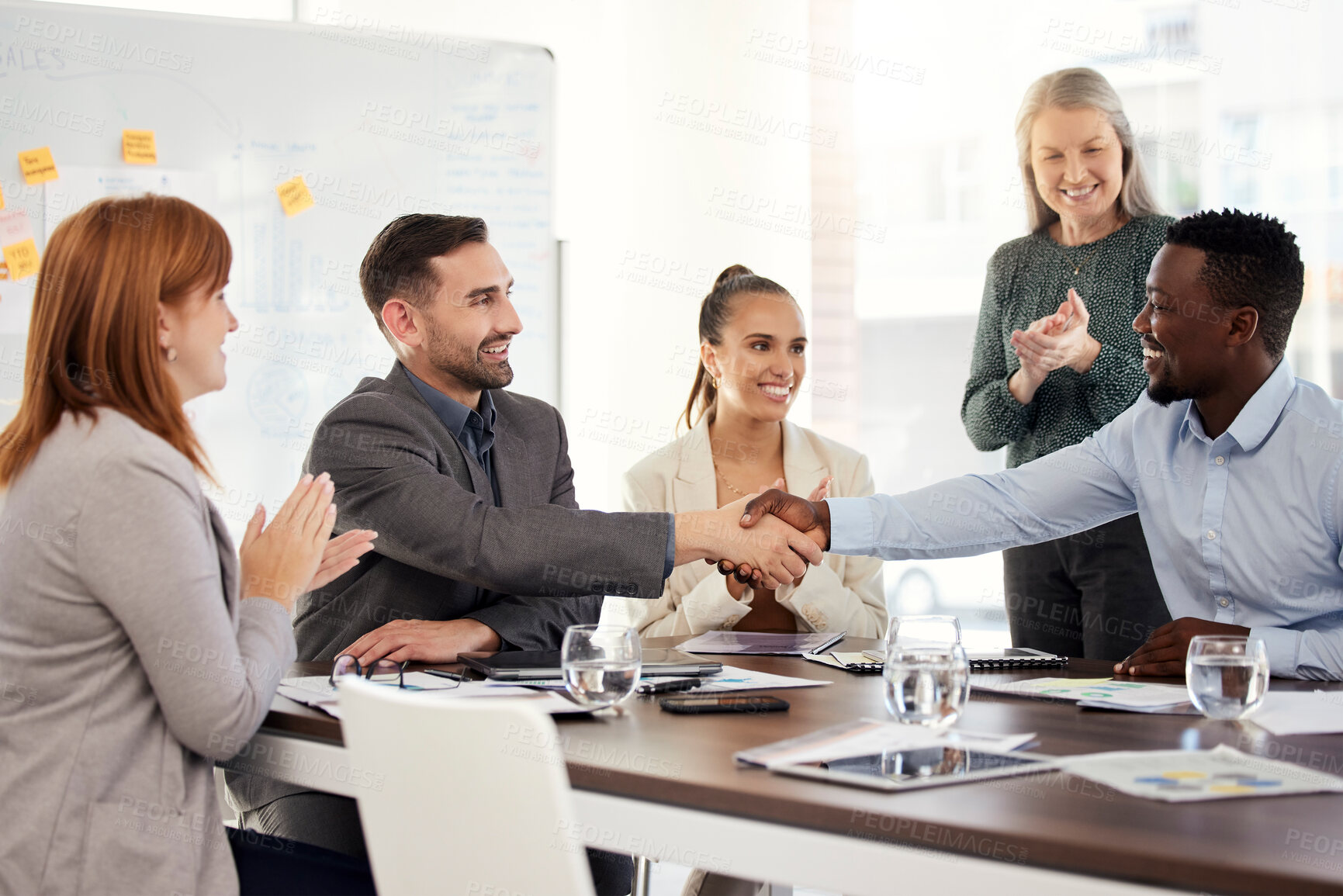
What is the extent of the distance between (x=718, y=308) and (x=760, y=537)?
1.02 meters

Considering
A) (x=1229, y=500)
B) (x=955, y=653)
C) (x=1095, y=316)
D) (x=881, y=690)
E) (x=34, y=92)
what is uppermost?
(x=34, y=92)

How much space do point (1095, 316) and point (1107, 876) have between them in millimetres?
1999

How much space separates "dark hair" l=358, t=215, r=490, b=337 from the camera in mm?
2234

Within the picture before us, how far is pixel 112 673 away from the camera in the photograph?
4.29 ft

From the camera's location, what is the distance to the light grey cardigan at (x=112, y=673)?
1271mm

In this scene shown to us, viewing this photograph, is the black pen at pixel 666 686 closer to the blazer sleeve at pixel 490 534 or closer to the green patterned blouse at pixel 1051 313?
the blazer sleeve at pixel 490 534

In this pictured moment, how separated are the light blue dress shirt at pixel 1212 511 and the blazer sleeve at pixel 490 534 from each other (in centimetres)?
45

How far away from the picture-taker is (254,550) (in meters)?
1.54

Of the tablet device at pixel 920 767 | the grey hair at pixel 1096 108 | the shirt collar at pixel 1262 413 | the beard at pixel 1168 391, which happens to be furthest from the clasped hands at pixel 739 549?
the grey hair at pixel 1096 108

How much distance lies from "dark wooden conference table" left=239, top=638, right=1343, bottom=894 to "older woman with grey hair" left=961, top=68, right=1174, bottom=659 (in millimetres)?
1181

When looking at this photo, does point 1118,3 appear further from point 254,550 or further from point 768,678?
point 254,550

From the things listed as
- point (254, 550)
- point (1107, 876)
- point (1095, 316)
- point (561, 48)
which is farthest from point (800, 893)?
point (561, 48)

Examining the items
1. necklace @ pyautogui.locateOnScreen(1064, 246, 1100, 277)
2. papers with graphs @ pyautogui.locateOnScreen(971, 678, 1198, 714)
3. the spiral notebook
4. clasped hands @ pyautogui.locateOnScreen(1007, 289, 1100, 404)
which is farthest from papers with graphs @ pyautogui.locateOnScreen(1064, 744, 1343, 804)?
necklace @ pyautogui.locateOnScreen(1064, 246, 1100, 277)

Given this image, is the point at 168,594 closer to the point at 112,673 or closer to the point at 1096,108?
the point at 112,673
